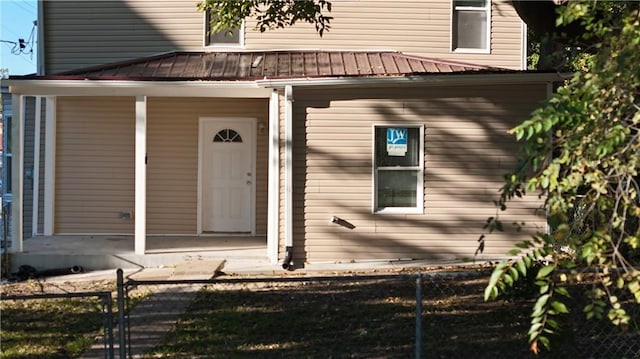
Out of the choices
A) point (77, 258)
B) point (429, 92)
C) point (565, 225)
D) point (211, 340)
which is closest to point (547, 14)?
point (429, 92)

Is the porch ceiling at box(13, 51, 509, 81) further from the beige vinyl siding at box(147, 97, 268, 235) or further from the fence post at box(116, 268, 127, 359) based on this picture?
the fence post at box(116, 268, 127, 359)

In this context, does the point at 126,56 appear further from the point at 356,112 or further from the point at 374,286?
the point at 374,286

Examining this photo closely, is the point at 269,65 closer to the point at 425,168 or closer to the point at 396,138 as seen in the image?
the point at 396,138

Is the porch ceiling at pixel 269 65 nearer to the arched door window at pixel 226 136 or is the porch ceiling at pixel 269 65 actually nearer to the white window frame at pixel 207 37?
the white window frame at pixel 207 37

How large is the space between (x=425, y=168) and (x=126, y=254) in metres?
4.95

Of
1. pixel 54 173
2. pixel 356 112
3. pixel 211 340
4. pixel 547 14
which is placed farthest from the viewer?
pixel 54 173

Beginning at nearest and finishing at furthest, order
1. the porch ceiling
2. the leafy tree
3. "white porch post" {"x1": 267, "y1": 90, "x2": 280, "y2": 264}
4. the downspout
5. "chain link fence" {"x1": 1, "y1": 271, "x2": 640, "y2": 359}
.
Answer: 1. the leafy tree
2. "chain link fence" {"x1": 1, "y1": 271, "x2": 640, "y2": 359}
3. the downspout
4. "white porch post" {"x1": 267, "y1": 90, "x2": 280, "y2": 264}
5. the porch ceiling

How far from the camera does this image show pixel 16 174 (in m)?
9.38

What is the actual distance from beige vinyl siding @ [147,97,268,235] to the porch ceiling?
0.80 metres

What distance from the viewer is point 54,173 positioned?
1166 centimetres

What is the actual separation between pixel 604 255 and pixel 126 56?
10.6 meters

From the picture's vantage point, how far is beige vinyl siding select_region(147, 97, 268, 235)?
11.7 meters

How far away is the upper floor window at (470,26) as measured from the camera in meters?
12.0

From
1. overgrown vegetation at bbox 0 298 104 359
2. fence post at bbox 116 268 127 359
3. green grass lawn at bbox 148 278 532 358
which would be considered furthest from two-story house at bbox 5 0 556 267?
fence post at bbox 116 268 127 359
